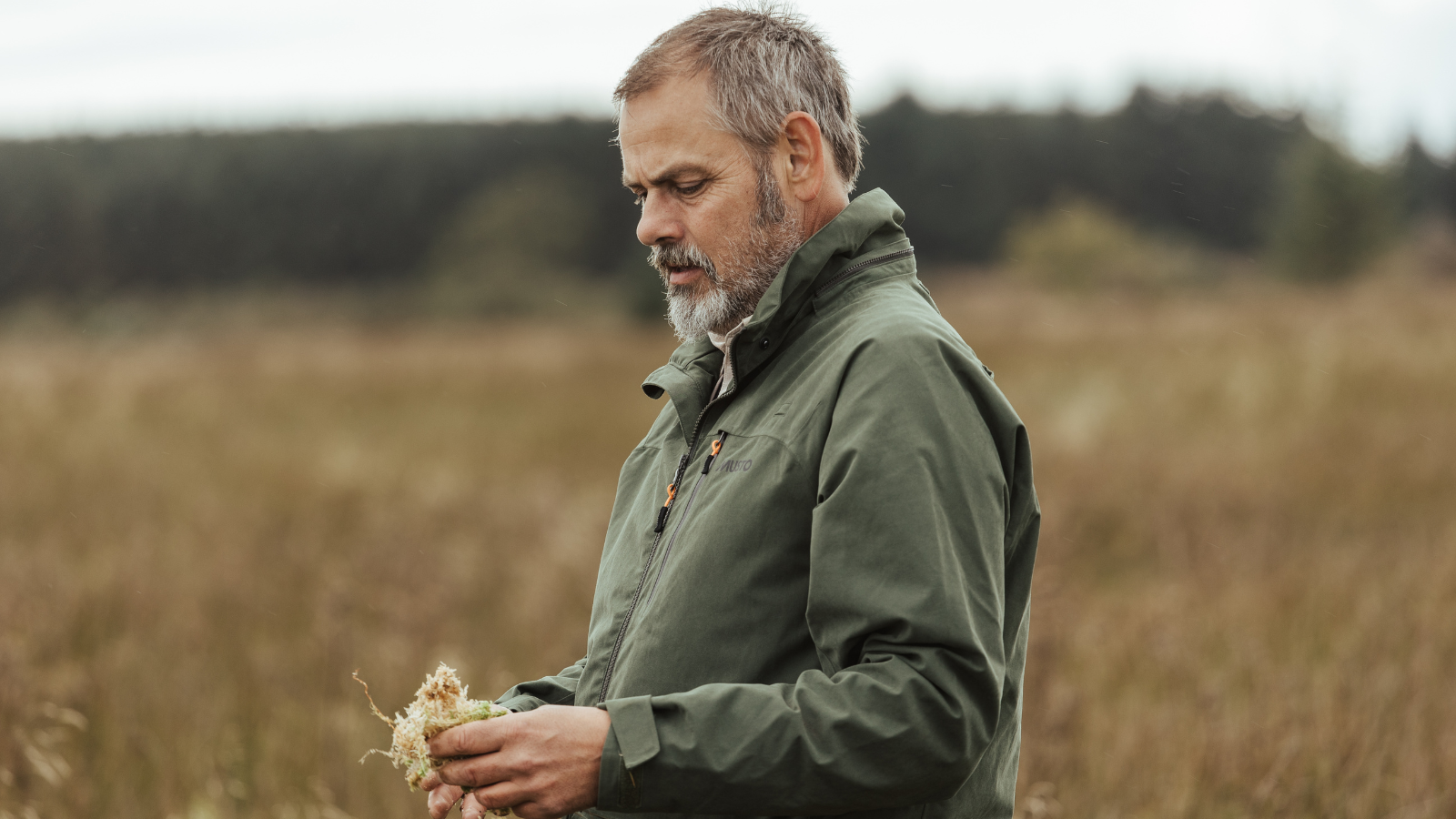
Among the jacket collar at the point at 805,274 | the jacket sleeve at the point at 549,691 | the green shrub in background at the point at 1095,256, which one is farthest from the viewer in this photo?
the green shrub in background at the point at 1095,256

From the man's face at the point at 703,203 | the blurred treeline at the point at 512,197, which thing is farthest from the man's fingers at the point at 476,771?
the blurred treeline at the point at 512,197

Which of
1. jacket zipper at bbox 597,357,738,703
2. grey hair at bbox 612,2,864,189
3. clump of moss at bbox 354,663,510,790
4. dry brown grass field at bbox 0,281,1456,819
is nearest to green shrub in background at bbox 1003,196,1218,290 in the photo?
dry brown grass field at bbox 0,281,1456,819

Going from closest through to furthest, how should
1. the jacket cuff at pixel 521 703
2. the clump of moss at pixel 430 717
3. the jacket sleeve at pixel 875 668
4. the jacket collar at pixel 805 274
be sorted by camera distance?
the jacket sleeve at pixel 875 668, the clump of moss at pixel 430 717, the jacket collar at pixel 805 274, the jacket cuff at pixel 521 703

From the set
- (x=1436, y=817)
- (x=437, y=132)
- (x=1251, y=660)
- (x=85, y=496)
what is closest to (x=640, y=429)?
(x=85, y=496)

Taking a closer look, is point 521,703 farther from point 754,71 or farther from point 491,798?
point 754,71

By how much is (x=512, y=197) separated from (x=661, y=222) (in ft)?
170

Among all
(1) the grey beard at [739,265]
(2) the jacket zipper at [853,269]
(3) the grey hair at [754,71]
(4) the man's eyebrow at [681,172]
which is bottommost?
(2) the jacket zipper at [853,269]

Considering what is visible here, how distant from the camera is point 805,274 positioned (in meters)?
1.64

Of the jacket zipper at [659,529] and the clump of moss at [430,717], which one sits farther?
the jacket zipper at [659,529]

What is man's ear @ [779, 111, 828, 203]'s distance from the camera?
1.75 m

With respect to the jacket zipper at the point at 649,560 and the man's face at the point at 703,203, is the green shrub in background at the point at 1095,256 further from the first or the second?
the jacket zipper at the point at 649,560

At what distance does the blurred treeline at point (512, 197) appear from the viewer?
46.5 metres

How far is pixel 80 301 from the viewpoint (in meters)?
42.5

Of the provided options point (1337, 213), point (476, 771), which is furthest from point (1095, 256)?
point (476, 771)
